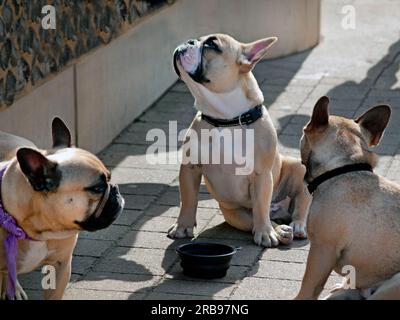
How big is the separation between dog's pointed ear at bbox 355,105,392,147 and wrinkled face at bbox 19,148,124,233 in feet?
5.40

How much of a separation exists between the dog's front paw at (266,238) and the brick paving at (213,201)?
5cm

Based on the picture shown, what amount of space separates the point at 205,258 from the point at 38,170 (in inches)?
64.2

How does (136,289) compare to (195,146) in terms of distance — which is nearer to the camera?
(136,289)

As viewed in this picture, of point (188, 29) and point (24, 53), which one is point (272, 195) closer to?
point (24, 53)

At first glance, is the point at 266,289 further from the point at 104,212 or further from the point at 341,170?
the point at 104,212

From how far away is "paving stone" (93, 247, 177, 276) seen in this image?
24.8 ft

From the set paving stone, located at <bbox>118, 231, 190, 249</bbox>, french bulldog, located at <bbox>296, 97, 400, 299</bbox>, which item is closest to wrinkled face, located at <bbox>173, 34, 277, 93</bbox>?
paving stone, located at <bbox>118, 231, 190, 249</bbox>

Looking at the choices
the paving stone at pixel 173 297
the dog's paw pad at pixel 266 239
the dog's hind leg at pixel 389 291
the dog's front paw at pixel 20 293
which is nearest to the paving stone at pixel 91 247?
the paving stone at pixel 173 297

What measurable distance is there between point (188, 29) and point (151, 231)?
4485 millimetres

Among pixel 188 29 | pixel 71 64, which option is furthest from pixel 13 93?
pixel 188 29

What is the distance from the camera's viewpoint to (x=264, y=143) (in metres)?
7.93

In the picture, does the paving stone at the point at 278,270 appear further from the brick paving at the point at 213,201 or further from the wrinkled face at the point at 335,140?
the wrinkled face at the point at 335,140

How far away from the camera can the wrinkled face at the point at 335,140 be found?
259 inches

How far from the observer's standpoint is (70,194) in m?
6.17
